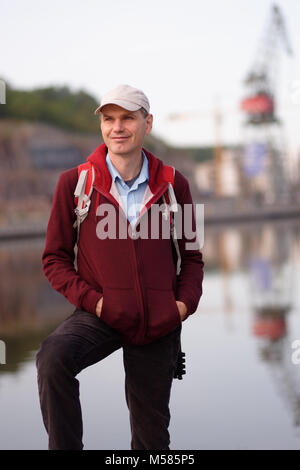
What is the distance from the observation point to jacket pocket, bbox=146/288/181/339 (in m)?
2.71

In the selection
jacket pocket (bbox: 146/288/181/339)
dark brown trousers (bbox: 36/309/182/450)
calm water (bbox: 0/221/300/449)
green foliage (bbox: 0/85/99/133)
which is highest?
green foliage (bbox: 0/85/99/133)

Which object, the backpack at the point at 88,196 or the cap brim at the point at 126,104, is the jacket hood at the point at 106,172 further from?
the cap brim at the point at 126,104

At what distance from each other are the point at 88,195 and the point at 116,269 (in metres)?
0.27

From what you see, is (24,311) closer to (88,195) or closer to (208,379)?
(208,379)

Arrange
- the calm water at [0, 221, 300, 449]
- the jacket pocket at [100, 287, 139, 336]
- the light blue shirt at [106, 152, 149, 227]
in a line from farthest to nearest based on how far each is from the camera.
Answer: the calm water at [0, 221, 300, 449], the light blue shirt at [106, 152, 149, 227], the jacket pocket at [100, 287, 139, 336]

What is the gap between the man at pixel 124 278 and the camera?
8.78 feet

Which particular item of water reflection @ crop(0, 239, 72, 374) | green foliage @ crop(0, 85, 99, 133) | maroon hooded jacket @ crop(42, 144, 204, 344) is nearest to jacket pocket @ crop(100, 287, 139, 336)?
maroon hooded jacket @ crop(42, 144, 204, 344)

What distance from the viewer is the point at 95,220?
109 inches

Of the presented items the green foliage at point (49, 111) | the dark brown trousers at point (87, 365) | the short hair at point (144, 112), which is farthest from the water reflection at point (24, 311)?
the green foliage at point (49, 111)

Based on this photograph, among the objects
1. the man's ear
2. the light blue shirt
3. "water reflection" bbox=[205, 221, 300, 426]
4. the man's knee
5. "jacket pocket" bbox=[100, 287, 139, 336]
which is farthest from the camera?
"water reflection" bbox=[205, 221, 300, 426]

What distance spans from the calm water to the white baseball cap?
70.5 inches

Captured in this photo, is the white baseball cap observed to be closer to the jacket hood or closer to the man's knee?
the jacket hood

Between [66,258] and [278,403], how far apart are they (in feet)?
7.90

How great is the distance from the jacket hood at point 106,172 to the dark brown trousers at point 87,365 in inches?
17.0
